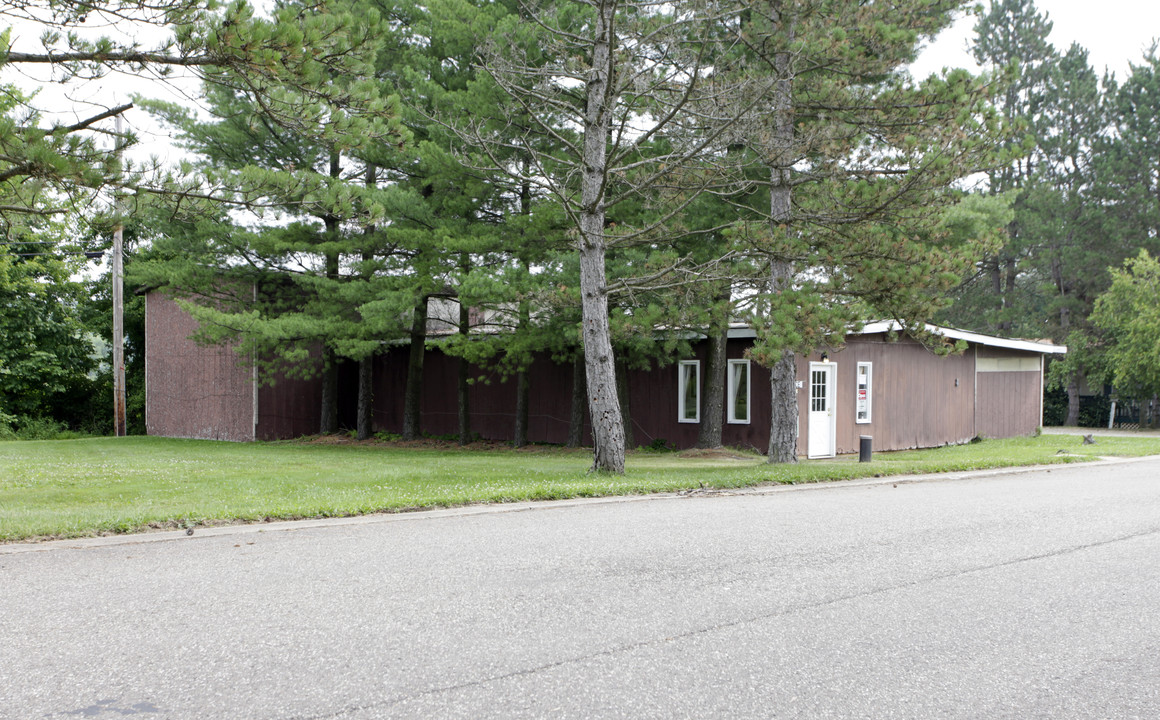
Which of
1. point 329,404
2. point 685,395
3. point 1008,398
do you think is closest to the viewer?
point 685,395

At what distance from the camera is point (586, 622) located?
495cm

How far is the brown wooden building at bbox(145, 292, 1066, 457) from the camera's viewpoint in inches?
787

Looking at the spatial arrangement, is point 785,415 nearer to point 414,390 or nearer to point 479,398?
point 479,398

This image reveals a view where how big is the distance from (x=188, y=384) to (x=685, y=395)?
52.2 feet

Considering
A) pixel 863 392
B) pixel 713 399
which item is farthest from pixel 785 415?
pixel 863 392

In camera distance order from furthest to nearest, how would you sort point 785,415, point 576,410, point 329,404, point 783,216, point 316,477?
1. point 329,404
2. point 576,410
3. point 785,415
4. point 783,216
5. point 316,477

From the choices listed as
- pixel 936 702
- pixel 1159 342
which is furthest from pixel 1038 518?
pixel 1159 342

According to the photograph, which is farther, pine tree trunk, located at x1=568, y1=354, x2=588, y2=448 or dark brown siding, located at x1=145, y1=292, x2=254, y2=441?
dark brown siding, located at x1=145, y1=292, x2=254, y2=441

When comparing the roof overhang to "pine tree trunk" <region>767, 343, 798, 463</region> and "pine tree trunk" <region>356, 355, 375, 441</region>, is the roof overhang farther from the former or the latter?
"pine tree trunk" <region>356, 355, 375, 441</region>

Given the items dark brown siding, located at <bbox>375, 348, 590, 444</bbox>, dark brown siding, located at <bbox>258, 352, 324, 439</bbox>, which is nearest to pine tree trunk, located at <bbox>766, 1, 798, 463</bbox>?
dark brown siding, located at <bbox>375, 348, 590, 444</bbox>

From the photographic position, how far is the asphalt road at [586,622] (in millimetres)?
3865

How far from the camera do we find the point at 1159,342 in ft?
101

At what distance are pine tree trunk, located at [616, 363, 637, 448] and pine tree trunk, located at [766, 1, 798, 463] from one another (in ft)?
17.8

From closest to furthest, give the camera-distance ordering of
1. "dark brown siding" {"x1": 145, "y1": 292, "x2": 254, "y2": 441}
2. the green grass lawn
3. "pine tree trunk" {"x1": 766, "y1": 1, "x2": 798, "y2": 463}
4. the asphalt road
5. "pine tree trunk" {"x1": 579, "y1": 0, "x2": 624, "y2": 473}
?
the asphalt road, the green grass lawn, "pine tree trunk" {"x1": 579, "y1": 0, "x2": 624, "y2": 473}, "pine tree trunk" {"x1": 766, "y1": 1, "x2": 798, "y2": 463}, "dark brown siding" {"x1": 145, "y1": 292, "x2": 254, "y2": 441}
